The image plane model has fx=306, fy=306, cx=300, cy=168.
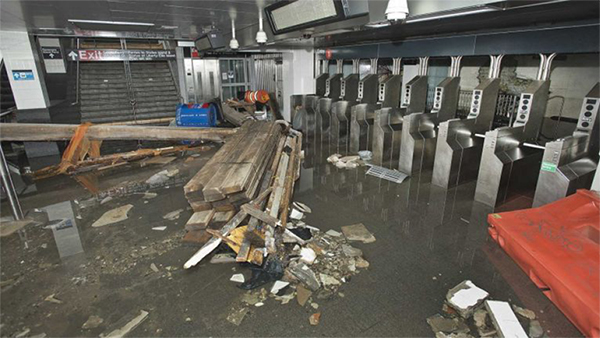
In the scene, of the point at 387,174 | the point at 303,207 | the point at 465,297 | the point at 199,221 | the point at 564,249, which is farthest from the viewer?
the point at 387,174

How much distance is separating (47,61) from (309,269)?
8.51m

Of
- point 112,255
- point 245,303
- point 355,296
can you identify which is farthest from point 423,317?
point 112,255

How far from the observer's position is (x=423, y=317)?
238 centimetres

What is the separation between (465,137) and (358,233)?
2.67 m

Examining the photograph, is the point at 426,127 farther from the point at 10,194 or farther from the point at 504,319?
the point at 10,194

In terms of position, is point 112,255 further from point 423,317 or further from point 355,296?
point 423,317

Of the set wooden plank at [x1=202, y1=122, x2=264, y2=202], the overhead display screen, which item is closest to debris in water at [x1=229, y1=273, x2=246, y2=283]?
wooden plank at [x1=202, y1=122, x2=264, y2=202]

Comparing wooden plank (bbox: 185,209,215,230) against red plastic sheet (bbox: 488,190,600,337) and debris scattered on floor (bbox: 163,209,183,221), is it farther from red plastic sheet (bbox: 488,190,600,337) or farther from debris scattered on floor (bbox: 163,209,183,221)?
red plastic sheet (bbox: 488,190,600,337)

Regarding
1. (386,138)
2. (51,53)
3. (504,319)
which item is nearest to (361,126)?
(386,138)

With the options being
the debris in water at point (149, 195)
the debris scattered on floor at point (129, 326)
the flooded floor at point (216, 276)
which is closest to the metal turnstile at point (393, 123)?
the flooded floor at point (216, 276)

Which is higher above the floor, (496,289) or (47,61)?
(47,61)

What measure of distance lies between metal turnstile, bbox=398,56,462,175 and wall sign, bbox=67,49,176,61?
8.77 m

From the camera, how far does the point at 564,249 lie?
104 inches

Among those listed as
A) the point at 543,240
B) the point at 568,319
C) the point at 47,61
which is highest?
the point at 47,61
